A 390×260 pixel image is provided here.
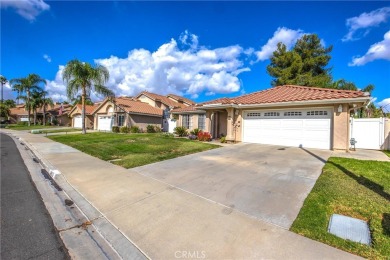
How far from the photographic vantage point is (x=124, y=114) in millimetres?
25094

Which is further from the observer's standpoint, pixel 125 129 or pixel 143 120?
pixel 143 120

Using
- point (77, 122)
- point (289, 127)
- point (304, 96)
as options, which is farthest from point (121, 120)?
point (304, 96)

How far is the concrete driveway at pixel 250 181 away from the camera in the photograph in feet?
13.3

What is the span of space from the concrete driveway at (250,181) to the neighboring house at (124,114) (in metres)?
18.1

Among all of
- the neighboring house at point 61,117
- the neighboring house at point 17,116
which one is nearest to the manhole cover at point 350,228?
the neighboring house at point 61,117

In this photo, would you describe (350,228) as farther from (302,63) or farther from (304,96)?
(302,63)

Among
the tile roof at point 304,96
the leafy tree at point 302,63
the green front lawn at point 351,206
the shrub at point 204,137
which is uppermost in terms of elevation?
the leafy tree at point 302,63

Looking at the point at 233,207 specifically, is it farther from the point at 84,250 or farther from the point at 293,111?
the point at 293,111

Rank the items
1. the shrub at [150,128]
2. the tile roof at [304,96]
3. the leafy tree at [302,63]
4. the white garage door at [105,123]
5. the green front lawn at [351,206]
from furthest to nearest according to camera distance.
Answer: the white garage door at [105,123], the shrub at [150,128], the leafy tree at [302,63], the tile roof at [304,96], the green front lawn at [351,206]

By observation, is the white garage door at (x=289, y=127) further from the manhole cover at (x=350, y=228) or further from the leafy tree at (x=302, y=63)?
the leafy tree at (x=302, y=63)

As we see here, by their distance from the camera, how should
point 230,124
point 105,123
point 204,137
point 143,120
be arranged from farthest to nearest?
1. point 105,123
2. point 143,120
3. point 204,137
4. point 230,124

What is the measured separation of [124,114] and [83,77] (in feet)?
20.6

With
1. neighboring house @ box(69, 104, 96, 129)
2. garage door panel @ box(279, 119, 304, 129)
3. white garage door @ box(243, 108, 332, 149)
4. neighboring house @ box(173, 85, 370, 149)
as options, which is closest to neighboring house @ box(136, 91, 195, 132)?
neighboring house @ box(69, 104, 96, 129)

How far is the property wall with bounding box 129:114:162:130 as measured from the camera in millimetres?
25256
